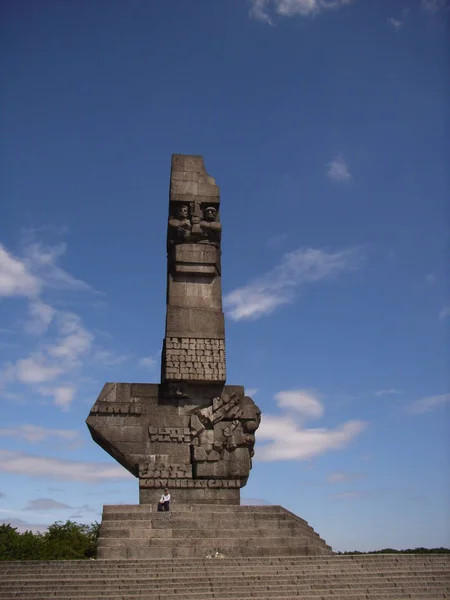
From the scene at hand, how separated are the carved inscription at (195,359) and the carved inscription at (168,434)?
1318 mm

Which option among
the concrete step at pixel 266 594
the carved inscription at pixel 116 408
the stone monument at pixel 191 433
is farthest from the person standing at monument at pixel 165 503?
the concrete step at pixel 266 594

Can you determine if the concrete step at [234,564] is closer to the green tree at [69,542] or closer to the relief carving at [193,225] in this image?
the relief carving at [193,225]

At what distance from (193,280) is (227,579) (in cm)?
905

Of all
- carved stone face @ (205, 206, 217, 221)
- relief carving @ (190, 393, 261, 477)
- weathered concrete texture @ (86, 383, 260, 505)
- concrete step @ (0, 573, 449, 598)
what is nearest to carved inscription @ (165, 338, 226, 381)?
weathered concrete texture @ (86, 383, 260, 505)

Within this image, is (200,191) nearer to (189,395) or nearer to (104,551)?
(189,395)

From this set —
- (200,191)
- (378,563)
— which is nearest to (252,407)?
(378,563)

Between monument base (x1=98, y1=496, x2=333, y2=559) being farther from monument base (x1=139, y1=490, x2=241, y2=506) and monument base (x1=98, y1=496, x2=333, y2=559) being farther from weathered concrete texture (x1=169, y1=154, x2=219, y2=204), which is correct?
weathered concrete texture (x1=169, y1=154, x2=219, y2=204)

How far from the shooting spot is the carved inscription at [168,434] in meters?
14.6

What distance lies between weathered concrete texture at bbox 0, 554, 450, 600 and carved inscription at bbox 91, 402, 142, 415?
202 inches

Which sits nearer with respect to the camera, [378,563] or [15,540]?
[378,563]

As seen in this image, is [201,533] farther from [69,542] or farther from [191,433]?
[69,542]

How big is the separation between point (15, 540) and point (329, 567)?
19.5 meters

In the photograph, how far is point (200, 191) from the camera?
17.5 m

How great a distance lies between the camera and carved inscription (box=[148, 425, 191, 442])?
14617 mm
